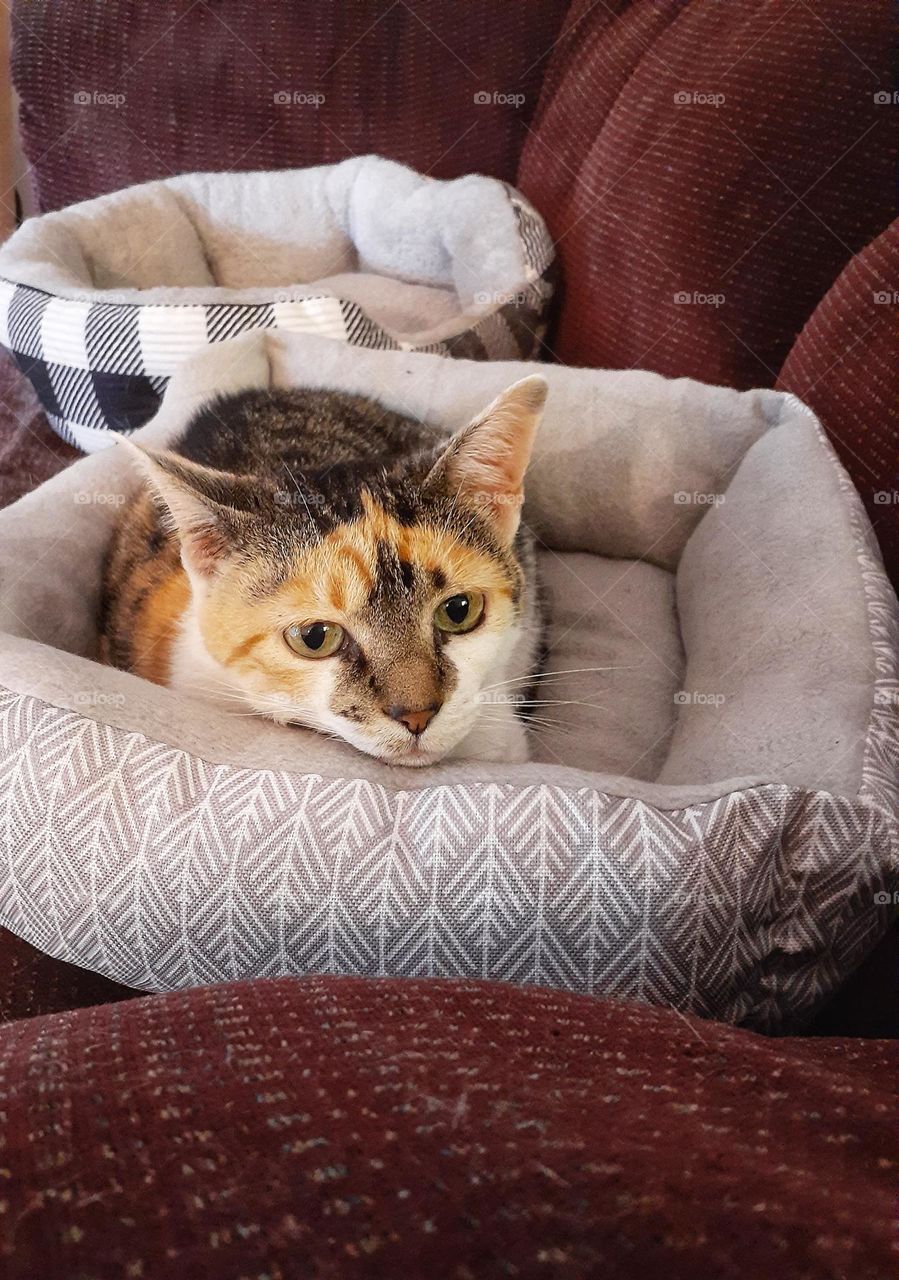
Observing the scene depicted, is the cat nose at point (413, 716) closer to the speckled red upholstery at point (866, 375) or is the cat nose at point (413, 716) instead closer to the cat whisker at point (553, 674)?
the cat whisker at point (553, 674)

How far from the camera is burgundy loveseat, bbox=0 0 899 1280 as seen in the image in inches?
→ 17.3

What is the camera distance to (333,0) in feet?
7.23

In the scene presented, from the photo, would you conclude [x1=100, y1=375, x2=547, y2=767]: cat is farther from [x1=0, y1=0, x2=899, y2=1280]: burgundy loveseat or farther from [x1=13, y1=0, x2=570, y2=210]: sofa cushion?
[x1=13, y1=0, x2=570, y2=210]: sofa cushion

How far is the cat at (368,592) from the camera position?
1025 millimetres

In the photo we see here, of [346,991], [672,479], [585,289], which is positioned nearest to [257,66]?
[585,289]

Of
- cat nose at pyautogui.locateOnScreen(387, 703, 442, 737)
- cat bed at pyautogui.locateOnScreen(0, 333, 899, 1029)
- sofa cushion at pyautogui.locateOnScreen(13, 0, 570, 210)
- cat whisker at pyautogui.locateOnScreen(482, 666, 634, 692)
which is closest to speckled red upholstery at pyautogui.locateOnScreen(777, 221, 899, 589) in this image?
cat bed at pyautogui.locateOnScreen(0, 333, 899, 1029)

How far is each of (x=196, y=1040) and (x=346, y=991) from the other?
0.13 m

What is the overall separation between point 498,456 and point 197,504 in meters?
0.39

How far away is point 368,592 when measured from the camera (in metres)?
1.05

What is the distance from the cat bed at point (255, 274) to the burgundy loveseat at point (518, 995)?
6.4 inches

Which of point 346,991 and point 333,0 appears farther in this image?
point 333,0

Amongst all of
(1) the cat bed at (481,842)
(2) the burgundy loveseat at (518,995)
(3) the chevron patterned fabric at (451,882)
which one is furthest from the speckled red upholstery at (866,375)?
(3) the chevron patterned fabric at (451,882)

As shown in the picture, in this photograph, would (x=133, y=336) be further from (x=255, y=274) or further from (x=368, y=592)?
(x=368, y=592)

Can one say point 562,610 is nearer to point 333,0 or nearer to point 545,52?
point 545,52
